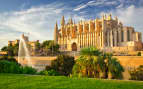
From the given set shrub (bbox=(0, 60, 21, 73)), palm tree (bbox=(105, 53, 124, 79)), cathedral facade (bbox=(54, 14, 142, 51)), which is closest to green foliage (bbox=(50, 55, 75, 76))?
shrub (bbox=(0, 60, 21, 73))

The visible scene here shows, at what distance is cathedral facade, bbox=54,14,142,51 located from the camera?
54.9m

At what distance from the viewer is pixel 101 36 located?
61.3 meters

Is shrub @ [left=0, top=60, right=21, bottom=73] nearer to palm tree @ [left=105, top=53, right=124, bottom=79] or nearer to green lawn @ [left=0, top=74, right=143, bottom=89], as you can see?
green lawn @ [left=0, top=74, right=143, bottom=89]

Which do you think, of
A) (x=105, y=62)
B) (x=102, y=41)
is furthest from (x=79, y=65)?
(x=102, y=41)

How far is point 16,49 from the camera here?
58.4 m

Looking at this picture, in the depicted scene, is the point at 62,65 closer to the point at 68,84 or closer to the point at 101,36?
the point at 68,84

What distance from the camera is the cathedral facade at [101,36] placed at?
54.9m

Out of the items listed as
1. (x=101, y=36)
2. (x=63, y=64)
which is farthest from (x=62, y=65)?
(x=101, y=36)

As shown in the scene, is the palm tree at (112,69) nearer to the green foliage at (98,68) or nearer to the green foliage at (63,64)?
the green foliage at (98,68)

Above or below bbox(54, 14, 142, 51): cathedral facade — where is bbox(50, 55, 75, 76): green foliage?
below

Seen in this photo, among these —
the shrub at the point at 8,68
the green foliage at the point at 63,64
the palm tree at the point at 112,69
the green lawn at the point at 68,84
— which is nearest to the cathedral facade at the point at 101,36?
the green foliage at the point at 63,64

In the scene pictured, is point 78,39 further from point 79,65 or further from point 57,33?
point 79,65

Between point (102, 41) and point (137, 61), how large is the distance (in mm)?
33058

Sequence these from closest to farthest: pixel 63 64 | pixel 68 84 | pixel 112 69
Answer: pixel 68 84 < pixel 112 69 < pixel 63 64
